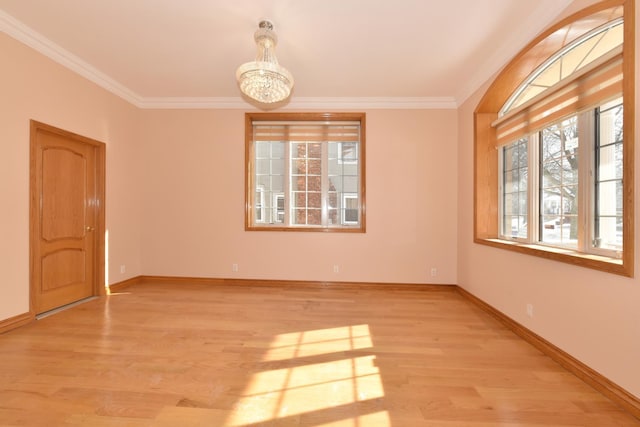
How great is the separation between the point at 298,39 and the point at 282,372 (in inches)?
119

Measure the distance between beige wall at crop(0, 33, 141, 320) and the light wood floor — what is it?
63cm

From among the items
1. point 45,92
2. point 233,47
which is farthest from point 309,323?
point 45,92

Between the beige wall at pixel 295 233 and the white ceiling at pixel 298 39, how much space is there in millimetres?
609

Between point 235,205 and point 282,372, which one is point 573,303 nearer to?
point 282,372

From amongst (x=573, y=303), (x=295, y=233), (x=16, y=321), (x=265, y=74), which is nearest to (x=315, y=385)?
(x=573, y=303)

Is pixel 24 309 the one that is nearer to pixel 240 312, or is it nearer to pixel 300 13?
pixel 240 312

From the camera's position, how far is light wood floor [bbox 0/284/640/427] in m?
1.73

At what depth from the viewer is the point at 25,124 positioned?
299cm

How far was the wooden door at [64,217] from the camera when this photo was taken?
125 inches

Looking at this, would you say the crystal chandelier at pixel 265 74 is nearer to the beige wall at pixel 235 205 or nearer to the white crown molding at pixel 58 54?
the beige wall at pixel 235 205

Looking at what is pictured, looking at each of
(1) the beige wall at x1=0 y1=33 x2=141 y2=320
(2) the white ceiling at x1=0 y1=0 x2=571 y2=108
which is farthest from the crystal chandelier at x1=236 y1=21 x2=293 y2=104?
(1) the beige wall at x1=0 y1=33 x2=141 y2=320

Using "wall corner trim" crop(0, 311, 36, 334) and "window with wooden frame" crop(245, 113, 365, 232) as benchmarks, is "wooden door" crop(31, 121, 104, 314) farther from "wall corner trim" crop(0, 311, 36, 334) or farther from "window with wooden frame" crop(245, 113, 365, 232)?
"window with wooden frame" crop(245, 113, 365, 232)

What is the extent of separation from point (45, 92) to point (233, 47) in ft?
6.72

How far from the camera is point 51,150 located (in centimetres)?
337
